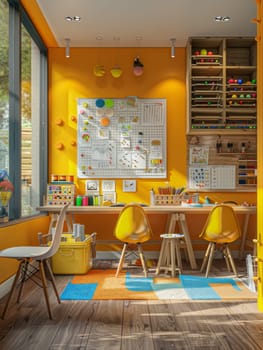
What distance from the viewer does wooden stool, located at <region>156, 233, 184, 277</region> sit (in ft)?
15.5

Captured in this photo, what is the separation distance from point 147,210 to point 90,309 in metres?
1.89

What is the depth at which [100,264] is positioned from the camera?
5.51 meters

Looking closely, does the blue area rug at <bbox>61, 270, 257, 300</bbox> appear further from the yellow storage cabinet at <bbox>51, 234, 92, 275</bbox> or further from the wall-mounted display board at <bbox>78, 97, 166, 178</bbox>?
the wall-mounted display board at <bbox>78, 97, 166, 178</bbox>

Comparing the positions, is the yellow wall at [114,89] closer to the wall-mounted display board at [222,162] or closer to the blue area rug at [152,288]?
the wall-mounted display board at [222,162]

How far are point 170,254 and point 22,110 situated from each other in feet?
7.63

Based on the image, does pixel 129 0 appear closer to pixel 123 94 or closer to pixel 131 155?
pixel 123 94

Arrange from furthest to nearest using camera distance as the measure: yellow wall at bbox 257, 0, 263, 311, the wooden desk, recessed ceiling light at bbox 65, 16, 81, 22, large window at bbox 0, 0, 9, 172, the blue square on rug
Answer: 1. the wooden desk
2. recessed ceiling light at bbox 65, 16, 81, 22
3. large window at bbox 0, 0, 9, 172
4. the blue square on rug
5. yellow wall at bbox 257, 0, 263, 311

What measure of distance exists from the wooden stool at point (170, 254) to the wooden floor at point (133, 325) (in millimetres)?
1058

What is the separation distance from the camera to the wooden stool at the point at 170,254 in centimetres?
471

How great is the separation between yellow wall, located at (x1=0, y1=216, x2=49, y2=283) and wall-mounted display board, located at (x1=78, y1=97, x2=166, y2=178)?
120 cm

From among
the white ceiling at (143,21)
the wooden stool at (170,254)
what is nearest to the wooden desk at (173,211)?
the wooden stool at (170,254)

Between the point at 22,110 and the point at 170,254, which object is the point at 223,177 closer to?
the point at 170,254

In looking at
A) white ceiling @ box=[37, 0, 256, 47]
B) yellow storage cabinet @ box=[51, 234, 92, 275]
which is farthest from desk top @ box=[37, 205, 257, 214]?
white ceiling @ box=[37, 0, 256, 47]

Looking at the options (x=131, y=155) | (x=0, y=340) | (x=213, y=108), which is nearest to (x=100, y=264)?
(x=131, y=155)
